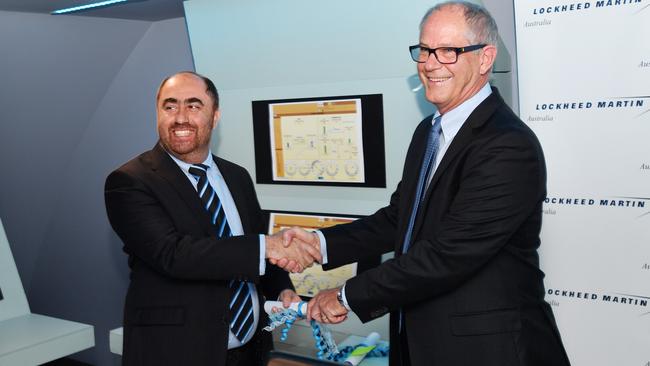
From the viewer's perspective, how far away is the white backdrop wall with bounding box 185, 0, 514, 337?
2705mm

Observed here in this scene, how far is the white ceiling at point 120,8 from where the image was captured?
3.56 meters

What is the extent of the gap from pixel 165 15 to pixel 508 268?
9.65ft

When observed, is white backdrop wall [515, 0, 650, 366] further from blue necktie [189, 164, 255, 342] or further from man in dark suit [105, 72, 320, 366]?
blue necktie [189, 164, 255, 342]

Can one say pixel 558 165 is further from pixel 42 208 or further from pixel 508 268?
pixel 42 208

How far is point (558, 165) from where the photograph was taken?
253 cm

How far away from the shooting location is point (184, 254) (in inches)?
87.4

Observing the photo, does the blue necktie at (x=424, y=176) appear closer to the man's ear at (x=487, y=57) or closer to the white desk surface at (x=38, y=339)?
the man's ear at (x=487, y=57)

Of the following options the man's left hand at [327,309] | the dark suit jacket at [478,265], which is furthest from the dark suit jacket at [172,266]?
the dark suit jacket at [478,265]

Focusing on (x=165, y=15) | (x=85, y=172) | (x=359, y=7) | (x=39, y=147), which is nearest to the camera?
(x=359, y=7)

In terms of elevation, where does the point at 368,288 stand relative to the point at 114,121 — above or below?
below

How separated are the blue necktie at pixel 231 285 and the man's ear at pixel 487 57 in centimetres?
109

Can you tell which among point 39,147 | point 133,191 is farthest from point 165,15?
point 133,191

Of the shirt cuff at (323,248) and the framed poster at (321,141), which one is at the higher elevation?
the framed poster at (321,141)

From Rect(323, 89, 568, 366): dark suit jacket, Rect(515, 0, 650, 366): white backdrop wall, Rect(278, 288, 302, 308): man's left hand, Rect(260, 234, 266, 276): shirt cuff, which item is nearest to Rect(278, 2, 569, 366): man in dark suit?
Rect(323, 89, 568, 366): dark suit jacket
